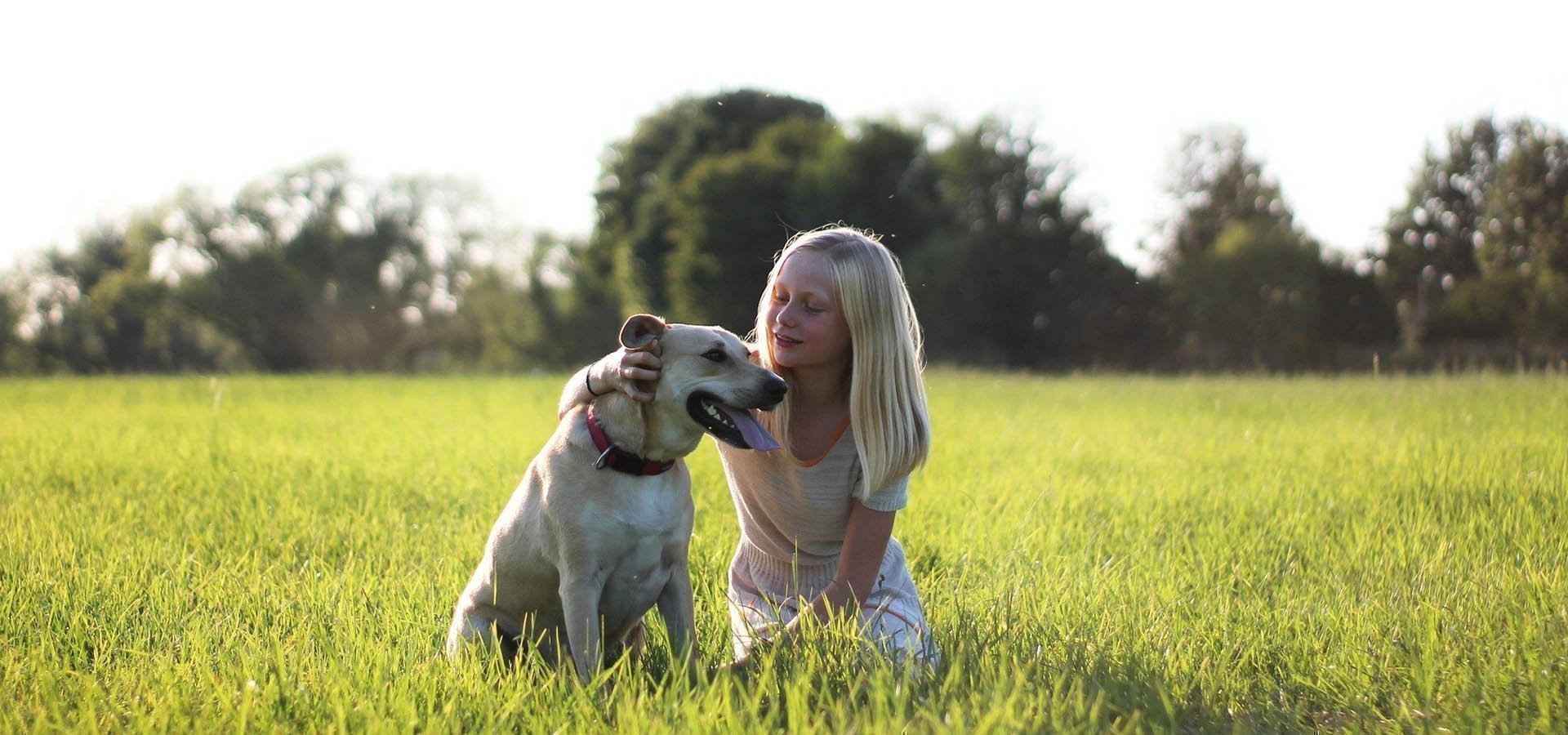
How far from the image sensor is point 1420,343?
36.1m

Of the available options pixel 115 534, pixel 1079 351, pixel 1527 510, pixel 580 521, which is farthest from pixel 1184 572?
pixel 1079 351

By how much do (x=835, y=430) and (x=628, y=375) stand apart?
834mm

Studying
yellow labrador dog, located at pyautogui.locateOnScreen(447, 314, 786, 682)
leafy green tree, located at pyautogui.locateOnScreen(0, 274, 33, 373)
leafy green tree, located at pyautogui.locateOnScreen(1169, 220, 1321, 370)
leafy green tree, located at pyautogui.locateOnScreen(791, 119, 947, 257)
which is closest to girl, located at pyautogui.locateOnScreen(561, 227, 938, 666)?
yellow labrador dog, located at pyautogui.locateOnScreen(447, 314, 786, 682)

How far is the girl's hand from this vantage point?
12.3 feet

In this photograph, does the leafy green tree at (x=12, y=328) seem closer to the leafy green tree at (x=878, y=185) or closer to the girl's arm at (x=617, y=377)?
the leafy green tree at (x=878, y=185)

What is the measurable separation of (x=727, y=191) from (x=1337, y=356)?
19277 millimetres

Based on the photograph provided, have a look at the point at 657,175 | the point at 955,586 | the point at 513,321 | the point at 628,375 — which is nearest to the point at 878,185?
the point at 657,175

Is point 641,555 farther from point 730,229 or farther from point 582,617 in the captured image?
point 730,229

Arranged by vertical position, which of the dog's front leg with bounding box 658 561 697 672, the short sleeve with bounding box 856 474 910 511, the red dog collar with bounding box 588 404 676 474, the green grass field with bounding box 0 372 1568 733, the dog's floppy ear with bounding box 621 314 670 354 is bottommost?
the green grass field with bounding box 0 372 1568 733

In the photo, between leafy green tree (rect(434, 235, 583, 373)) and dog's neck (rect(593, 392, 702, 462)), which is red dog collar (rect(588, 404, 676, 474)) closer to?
dog's neck (rect(593, 392, 702, 462))

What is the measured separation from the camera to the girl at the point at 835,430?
397 cm

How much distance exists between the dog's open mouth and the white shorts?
19.3 inches

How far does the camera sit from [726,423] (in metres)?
3.78

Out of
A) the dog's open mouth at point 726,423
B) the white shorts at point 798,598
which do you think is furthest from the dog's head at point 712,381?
the white shorts at point 798,598
